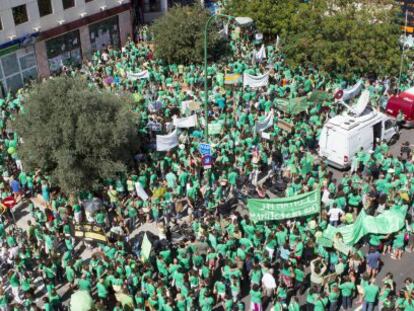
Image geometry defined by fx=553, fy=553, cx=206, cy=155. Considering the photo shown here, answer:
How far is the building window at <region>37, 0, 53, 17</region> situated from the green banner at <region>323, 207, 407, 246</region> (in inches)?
890

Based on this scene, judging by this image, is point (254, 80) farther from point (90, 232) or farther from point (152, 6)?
point (152, 6)

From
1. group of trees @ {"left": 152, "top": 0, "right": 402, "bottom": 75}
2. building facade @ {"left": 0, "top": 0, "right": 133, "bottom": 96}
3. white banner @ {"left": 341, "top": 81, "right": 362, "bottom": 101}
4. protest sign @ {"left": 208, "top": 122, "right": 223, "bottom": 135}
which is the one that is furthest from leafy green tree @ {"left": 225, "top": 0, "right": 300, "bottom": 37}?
protest sign @ {"left": 208, "top": 122, "right": 223, "bottom": 135}

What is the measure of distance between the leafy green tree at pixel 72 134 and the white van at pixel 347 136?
728cm

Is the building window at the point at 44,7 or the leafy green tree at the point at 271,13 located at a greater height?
the building window at the point at 44,7

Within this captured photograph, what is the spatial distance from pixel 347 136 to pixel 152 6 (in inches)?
1064

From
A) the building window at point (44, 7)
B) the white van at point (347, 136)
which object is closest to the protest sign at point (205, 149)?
the white van at point (347, 136)

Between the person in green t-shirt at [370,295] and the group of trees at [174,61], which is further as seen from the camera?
the group of trees at [174,61]

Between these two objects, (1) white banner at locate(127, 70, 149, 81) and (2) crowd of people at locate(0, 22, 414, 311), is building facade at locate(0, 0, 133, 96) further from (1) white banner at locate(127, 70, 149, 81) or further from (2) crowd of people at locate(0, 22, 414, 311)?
(1) white banner at locate(127, 70, 149, 81)

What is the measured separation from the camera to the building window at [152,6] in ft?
140

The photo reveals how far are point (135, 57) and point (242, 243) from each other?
19137mm

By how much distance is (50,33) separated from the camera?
31828 millimetres

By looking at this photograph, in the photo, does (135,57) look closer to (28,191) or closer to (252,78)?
(252,78)

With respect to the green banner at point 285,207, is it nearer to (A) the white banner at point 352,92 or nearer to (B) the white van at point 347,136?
(B) the white van at point 347,136

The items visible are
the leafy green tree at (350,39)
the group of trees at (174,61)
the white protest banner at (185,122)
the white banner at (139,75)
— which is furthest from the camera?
the leafy green tree at (350,39)
